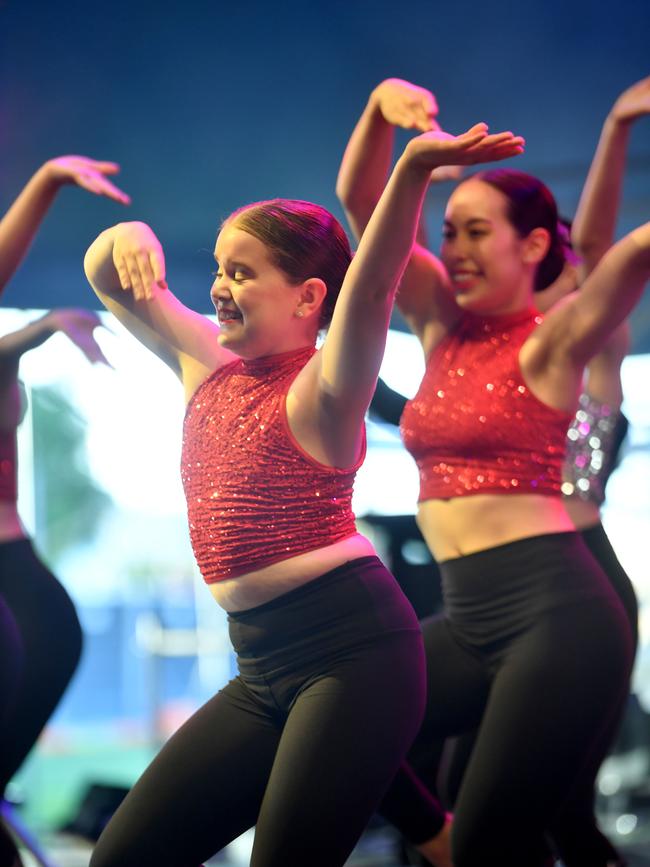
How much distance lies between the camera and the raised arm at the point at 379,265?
1561mm

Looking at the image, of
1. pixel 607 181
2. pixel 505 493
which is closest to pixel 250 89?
pixel 607 181

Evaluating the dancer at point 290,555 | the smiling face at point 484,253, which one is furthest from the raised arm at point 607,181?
the dancer at point 290,555

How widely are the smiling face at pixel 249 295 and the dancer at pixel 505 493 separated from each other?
416mm

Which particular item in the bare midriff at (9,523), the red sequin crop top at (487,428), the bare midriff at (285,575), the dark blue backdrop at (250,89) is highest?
the dark blue backdrop at (250,89)

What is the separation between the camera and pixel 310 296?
187 centimetres

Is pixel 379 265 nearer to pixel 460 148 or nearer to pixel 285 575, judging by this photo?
pixel 460 148

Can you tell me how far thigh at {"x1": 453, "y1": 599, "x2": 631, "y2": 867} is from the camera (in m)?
1.95

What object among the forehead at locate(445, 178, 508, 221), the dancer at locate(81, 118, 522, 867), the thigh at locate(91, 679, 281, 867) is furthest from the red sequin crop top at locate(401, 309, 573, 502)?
the thigh at locate(91, 679, 281, 867)

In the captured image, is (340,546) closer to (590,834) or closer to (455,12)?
(590,834)

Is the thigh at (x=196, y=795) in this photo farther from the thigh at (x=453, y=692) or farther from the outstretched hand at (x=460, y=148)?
the outstretched hand at (x=460, y=148)

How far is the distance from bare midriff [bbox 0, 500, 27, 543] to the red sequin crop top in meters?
1.05

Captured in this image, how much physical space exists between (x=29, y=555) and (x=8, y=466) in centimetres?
22

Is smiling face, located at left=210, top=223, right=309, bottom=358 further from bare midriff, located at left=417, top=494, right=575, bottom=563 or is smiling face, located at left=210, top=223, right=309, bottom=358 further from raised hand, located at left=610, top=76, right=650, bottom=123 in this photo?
raised hand, located at left=610, top=76, right=650, bottom=123

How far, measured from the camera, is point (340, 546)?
1782 mm
